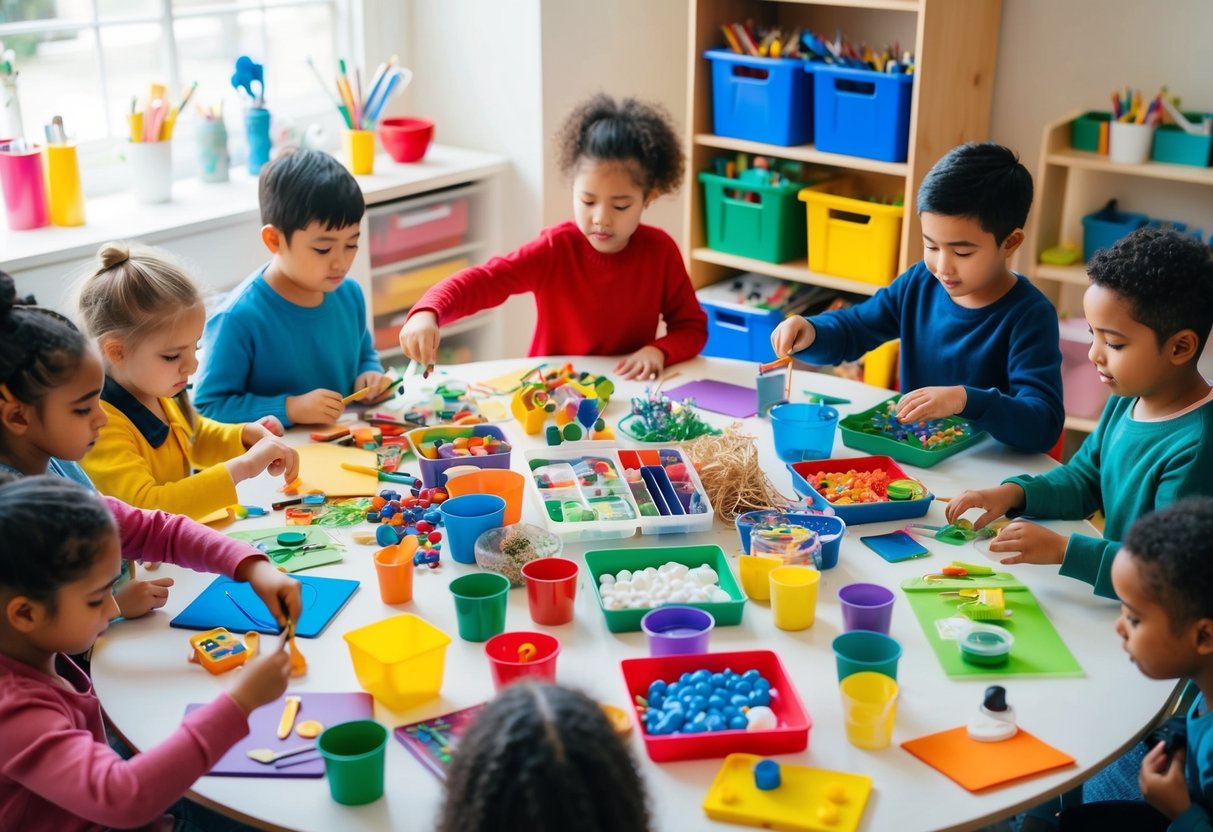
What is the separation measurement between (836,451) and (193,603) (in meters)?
0.98

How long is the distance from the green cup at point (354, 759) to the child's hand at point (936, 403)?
0.98m

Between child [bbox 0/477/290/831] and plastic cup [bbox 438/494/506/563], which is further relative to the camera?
plastic cup [bbox 438/494/506/563]

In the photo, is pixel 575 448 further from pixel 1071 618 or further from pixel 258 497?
pixel 1071 618

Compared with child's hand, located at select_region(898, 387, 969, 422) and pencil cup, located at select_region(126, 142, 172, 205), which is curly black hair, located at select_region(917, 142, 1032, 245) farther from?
pencil cup, located at select_region(126, 142, 172, 205)

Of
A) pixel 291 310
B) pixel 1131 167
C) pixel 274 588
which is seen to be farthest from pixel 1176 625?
pixel 1131 167

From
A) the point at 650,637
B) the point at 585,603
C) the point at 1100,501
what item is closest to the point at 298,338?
the point at 585,603

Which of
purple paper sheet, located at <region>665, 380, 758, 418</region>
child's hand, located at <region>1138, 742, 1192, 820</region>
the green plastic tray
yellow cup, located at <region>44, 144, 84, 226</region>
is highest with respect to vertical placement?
yellow cup, located at <region>44, 144, 84, 226</region>

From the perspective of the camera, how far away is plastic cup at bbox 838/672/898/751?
48.0 inches

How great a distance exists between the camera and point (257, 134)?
10.0ft

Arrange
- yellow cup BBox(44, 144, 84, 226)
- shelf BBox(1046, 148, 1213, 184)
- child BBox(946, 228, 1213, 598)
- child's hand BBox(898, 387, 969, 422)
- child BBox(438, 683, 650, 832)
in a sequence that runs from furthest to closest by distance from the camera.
Result: shelf BBox(1046, 148, 1213, 184) < yellow cup BBox(44, 144, 84, 226) < child's hand BBox(898, 387, 969, 422) < child BBox(946, 228, 1213, 598) < child BBox(438, 683, 650, 832)

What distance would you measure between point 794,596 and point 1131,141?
1.94m

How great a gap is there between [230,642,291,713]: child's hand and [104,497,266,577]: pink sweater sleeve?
0.98ft

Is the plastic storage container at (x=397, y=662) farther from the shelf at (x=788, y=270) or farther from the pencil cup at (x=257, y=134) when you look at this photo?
the shelf at (x=788, y=270)

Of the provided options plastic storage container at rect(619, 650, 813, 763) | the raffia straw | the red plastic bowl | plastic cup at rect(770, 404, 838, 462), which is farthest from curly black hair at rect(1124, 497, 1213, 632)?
the red plastic bowl
